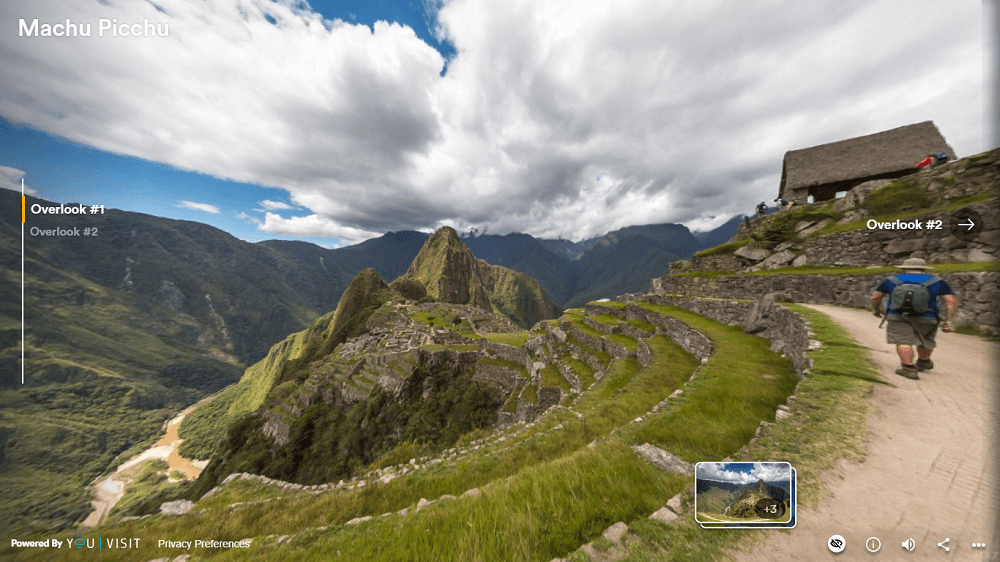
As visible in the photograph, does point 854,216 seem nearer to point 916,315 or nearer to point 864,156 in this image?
point 864,156

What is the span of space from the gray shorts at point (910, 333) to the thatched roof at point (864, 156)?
3173 centimetres

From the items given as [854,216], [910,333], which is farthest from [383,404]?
[854,216]

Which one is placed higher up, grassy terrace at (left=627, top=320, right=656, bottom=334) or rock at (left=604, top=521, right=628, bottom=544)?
rock at (left=604, top=521, right=628, bottom=544)

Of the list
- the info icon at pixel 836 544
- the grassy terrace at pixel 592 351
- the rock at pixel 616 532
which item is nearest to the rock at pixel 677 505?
the rock at pixel 616 532

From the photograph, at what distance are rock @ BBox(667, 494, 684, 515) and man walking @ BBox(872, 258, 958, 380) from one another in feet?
22.1

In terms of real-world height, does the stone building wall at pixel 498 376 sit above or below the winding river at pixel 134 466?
above

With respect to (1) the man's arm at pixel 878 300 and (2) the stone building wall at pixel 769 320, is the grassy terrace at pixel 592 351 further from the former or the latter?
(1) the man's arm at pixel 878 300

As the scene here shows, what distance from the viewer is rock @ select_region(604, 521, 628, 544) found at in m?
3.27

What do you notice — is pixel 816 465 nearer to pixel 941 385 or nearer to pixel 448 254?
pixel 941 385

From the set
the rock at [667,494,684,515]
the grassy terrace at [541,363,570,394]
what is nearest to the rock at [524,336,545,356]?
the grassy terrace at [541,363,570,394]

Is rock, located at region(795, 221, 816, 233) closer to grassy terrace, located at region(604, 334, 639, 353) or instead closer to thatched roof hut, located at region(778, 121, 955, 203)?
thatched roof hut, located at region(778, 121, 955, 203)

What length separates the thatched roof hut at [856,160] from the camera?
24672 millimetres

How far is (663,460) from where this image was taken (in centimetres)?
504

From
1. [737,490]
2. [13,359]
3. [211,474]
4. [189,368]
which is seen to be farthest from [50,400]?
[737,490]
